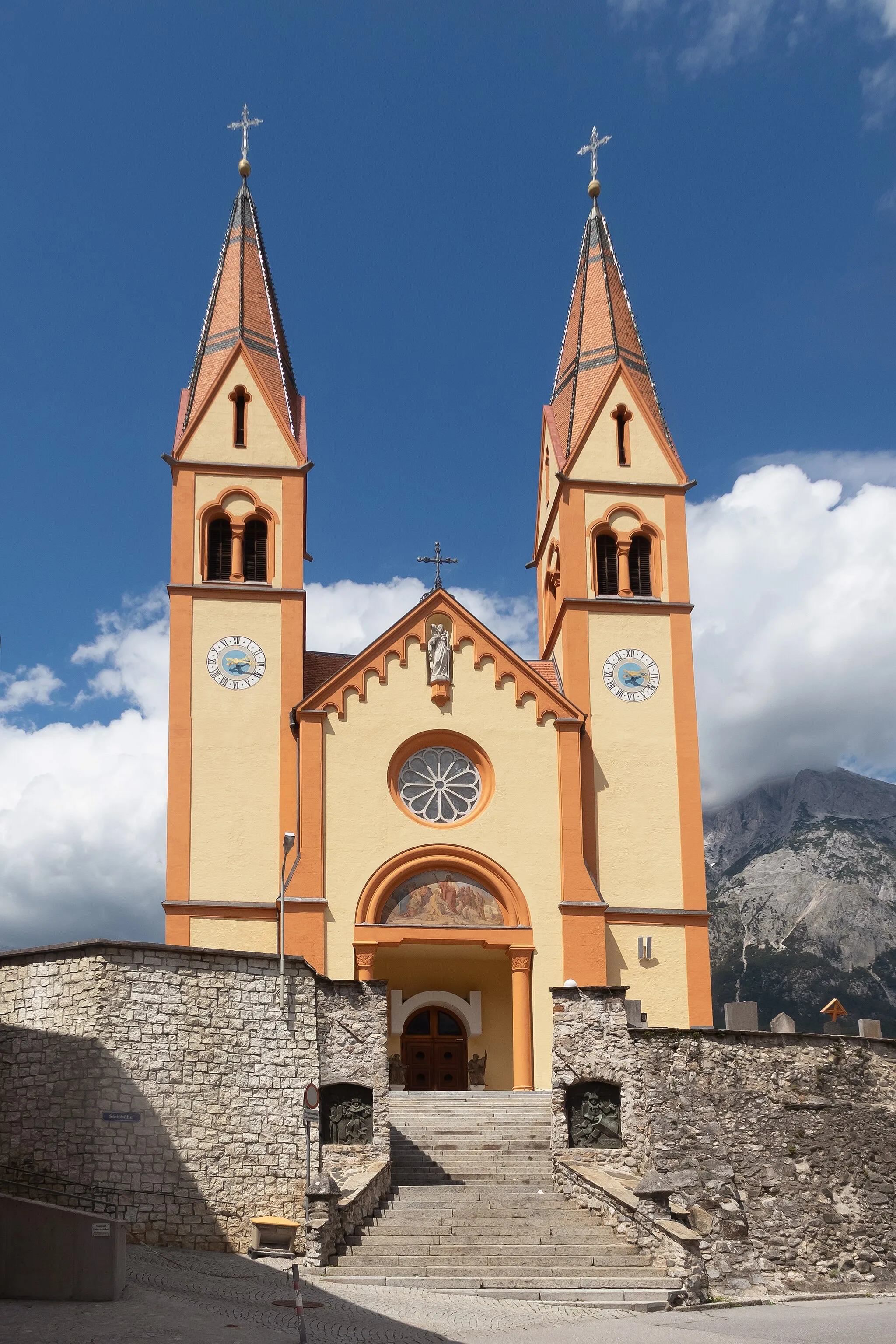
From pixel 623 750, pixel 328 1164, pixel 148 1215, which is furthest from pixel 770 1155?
pixel 623 750

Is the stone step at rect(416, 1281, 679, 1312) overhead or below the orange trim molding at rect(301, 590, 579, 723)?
below

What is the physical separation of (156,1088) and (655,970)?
14.8 metres

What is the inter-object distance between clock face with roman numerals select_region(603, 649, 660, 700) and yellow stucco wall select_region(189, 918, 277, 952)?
10032mm

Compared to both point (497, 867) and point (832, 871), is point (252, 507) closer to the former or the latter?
point (497, 867)

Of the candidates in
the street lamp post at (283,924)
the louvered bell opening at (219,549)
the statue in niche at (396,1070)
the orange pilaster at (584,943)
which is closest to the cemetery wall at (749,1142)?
the street lamp post at (283,924)

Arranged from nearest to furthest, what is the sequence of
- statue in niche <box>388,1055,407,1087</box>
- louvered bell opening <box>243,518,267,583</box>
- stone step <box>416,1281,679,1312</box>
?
stone step <box>416,1281,679,1312</box>, statue in niche <box>388,1055,407,1087</box>, louvered bell opening <box>243,518,267,583</box>

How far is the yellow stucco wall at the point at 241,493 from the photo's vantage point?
35.4 meters

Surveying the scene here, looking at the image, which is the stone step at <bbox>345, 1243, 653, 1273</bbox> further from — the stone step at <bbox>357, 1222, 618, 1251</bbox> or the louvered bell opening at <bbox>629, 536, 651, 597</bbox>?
the louvered bell opening at <bbox>629, 536, 651, 597</bbox>

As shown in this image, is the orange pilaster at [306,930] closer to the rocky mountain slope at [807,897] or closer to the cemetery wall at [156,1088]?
the cemetery wall at [156,1088]

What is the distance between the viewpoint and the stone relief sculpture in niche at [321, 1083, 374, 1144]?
22109 mm

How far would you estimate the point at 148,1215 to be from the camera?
1986 cm

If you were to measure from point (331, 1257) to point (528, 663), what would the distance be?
59.9 ft

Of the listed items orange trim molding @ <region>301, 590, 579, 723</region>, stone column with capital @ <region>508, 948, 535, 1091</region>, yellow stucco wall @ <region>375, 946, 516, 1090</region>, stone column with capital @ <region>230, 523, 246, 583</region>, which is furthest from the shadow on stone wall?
stone column with capital @ <region>230, 523, 246, 583</region>

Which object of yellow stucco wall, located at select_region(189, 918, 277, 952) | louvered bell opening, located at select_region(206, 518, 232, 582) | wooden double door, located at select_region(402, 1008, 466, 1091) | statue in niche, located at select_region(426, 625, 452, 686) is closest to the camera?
yellow stucco wall, located at select_region(189, 918, 277, 952)
